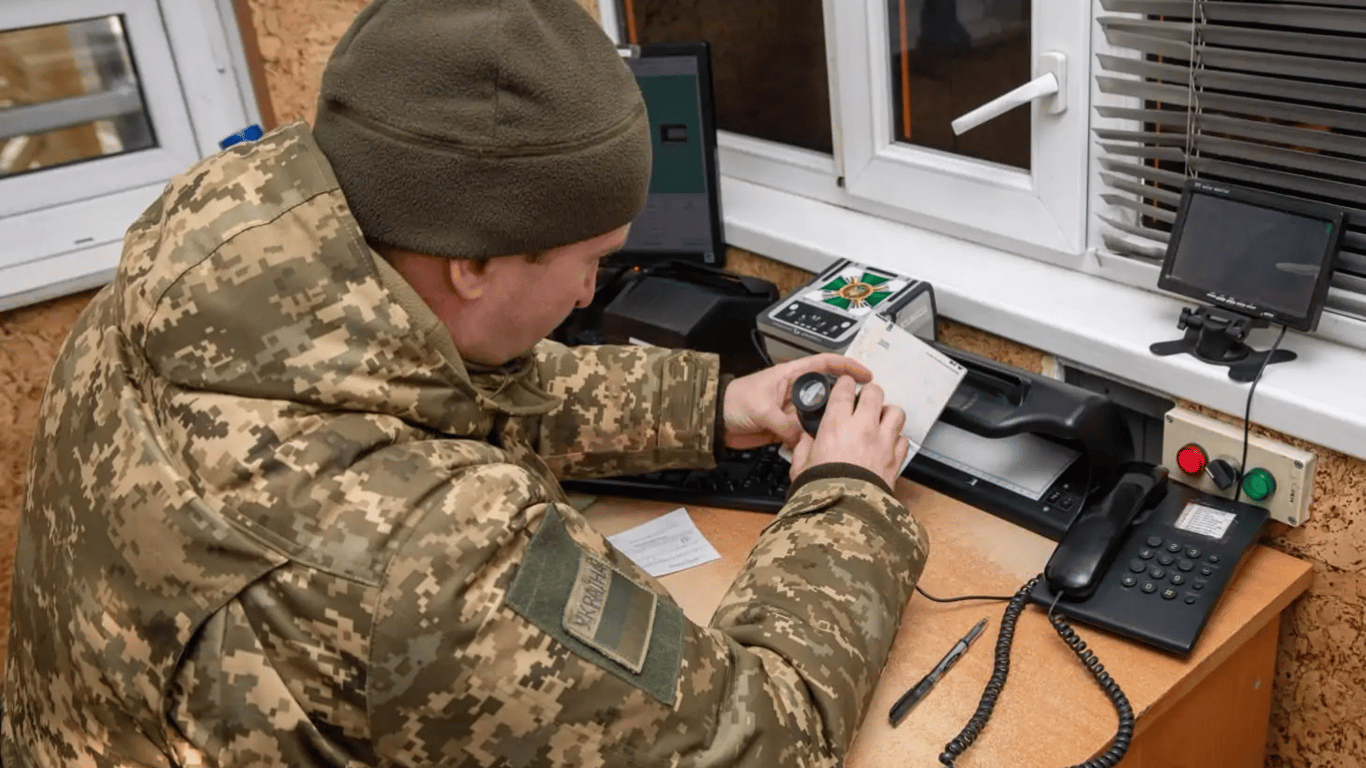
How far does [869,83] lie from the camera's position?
5.94ft

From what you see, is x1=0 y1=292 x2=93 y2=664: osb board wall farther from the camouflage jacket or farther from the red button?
the red button

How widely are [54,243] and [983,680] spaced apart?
1657mm

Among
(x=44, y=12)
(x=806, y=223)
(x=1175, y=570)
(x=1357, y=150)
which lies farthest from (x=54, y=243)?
(x=1357, y=150)

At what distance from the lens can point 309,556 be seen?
2.69 ft

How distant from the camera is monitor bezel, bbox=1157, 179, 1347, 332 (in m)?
1.25

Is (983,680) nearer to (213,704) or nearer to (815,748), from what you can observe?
(815,748)

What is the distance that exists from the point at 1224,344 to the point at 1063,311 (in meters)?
0.22

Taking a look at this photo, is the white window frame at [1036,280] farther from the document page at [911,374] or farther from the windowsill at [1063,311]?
the document page at [911,374]

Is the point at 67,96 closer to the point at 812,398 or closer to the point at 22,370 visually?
the point at 22,370

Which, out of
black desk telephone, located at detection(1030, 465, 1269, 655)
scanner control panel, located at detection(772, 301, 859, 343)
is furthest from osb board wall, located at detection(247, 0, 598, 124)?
black desk telephone, located at detection(1030, 465, 1269, 655)

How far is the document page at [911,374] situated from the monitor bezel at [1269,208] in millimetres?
274

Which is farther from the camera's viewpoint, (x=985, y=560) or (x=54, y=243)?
(x=54, y=243)

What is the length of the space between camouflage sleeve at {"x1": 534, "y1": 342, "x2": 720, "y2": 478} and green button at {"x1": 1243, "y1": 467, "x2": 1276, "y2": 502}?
2.01ft

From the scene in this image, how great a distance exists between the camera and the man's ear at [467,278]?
3.09 feet
